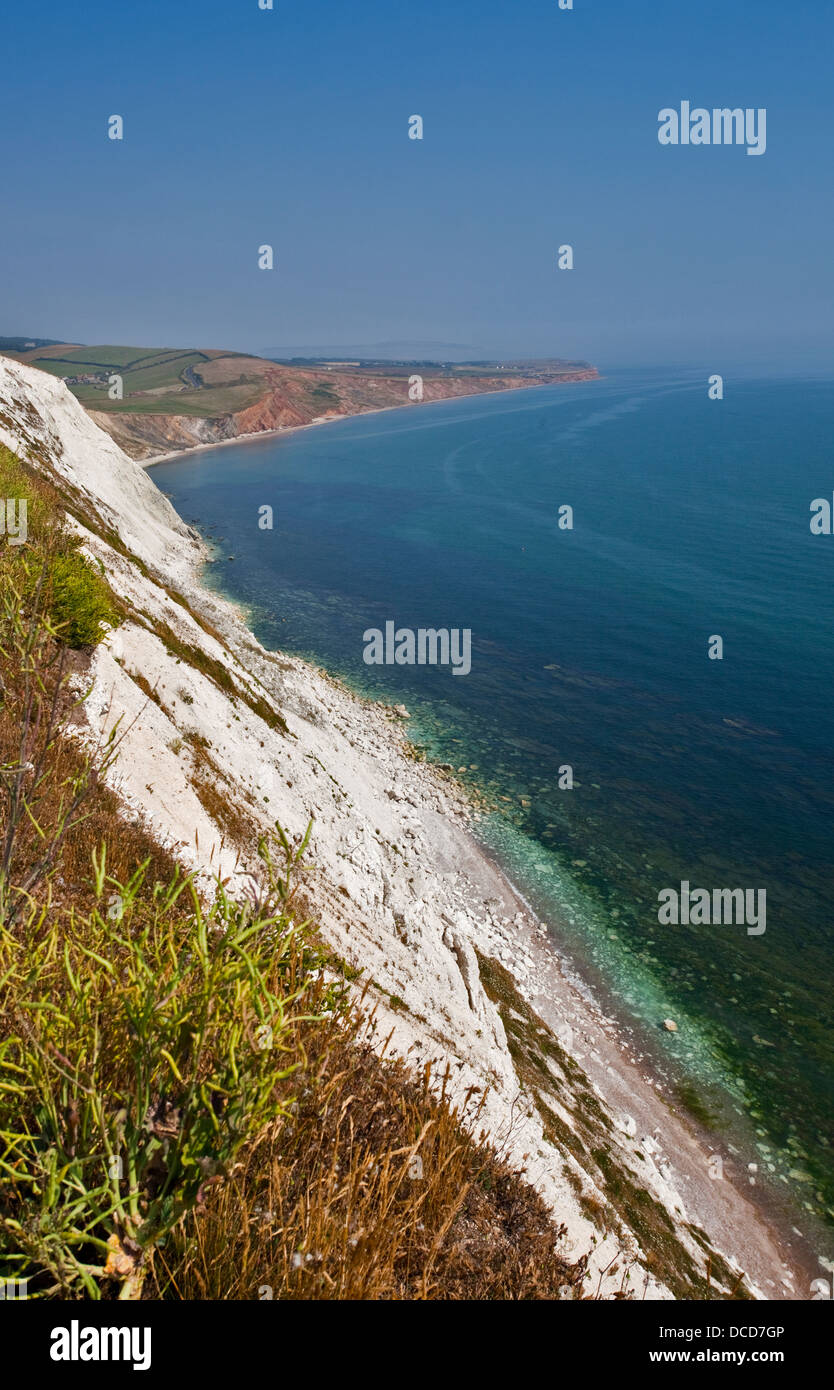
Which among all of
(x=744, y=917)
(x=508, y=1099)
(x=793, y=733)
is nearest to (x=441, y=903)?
(x=508, y=1099)

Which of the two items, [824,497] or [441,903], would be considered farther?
[824,497]

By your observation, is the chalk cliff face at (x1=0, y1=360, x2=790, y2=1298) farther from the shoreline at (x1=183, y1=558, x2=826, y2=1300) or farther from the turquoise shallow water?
the turquoise shallow water

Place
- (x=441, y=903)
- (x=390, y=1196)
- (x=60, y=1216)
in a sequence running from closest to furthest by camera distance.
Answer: (x=60, y=1216) → (x=390, y=1196) → (x=441, y=903)
